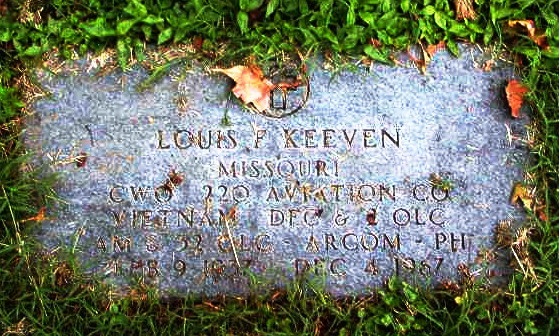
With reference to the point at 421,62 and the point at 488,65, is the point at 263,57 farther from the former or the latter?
the point at 488,65

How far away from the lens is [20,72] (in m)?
2.94

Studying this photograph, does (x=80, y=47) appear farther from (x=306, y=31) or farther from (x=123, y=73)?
(x=306, y=31)

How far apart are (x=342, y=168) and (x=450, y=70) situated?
62 cm

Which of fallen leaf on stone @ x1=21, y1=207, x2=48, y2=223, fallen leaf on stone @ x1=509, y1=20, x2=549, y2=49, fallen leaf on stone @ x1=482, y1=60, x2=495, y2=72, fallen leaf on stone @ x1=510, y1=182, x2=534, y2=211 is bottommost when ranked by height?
fallen leaf on stone @ x1=21, y1=207, x2=48, y2=223

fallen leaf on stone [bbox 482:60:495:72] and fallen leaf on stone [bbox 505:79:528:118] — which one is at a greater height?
fallen leaf on stone [bbox 482:60:495:72]

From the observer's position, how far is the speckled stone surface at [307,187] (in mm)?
2865

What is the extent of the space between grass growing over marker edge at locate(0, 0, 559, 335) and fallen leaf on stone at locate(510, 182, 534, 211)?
2.4 inches

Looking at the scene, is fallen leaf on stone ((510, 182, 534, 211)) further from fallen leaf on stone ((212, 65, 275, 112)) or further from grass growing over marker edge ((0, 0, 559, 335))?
fallen leaf on stone ((212, 65, 275, 112))

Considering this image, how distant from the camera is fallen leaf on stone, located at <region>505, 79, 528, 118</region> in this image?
2.87 meters

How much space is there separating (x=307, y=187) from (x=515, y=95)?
3.11 feet

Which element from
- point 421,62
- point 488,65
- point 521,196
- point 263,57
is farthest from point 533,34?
point 263,57

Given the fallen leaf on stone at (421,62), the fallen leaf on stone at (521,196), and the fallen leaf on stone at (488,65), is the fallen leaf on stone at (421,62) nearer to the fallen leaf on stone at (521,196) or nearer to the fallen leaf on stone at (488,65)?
the fallen leaf on stone at (488,65)

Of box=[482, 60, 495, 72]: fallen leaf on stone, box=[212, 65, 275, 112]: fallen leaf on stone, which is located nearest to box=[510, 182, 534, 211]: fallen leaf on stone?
box=[482, 60, 495, 72]: fallen leaf on stone

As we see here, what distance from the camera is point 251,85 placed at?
286cm
